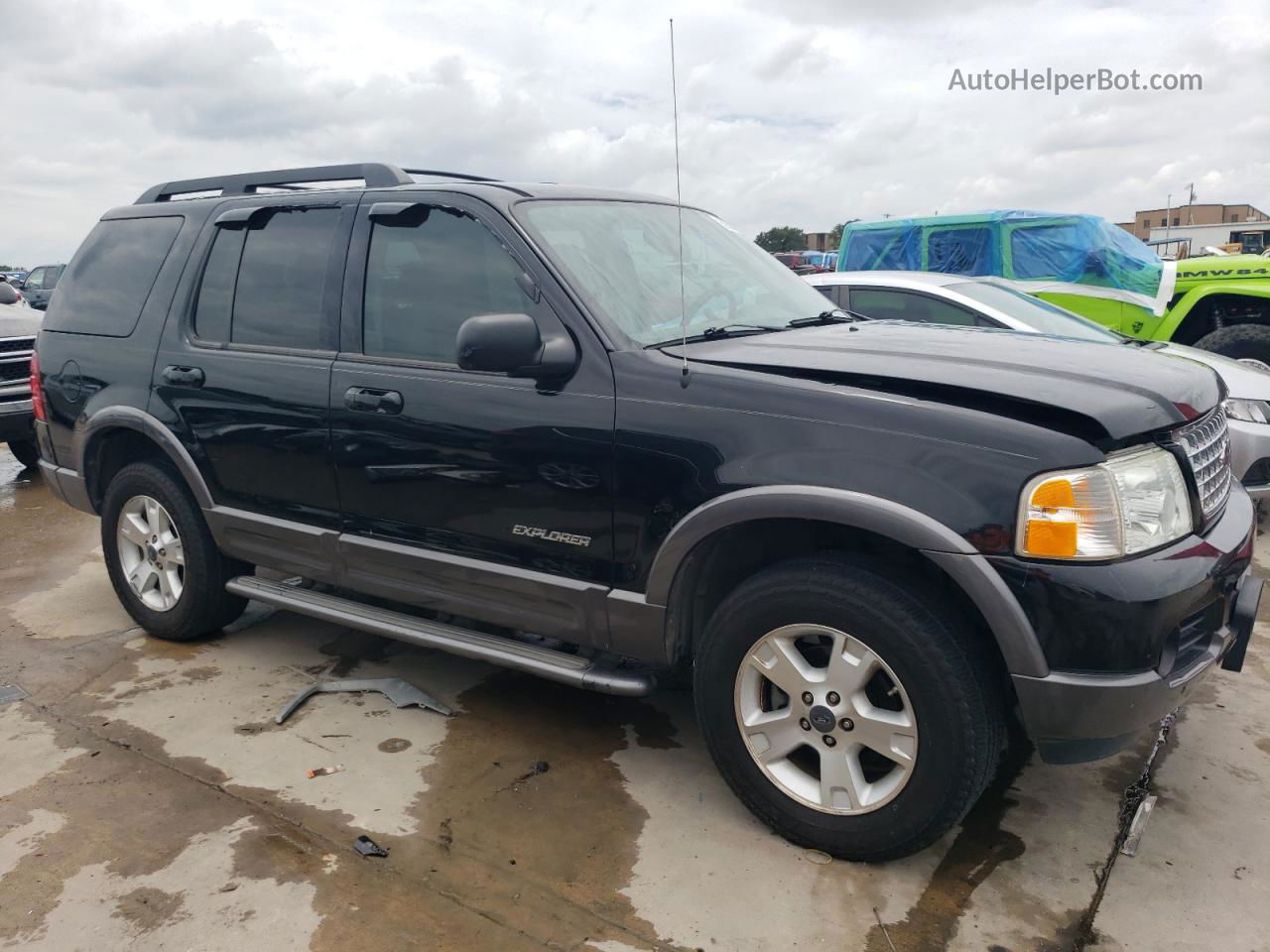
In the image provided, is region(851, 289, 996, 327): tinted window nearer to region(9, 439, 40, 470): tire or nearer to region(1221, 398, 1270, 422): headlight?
region(1221, 398, 1270, 422): headlight

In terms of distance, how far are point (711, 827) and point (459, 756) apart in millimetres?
922

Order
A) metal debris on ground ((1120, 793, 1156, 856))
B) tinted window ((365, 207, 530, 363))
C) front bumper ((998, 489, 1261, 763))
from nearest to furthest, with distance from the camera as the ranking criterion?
front bumper ((998, 489, 1261, 763))
metal debris on ground ((1120, 793, 1156, 856))
tinted window ((365, 207, 530, 363))

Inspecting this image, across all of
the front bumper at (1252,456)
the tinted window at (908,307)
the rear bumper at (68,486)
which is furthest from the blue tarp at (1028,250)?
the rear bumper at (68,486)

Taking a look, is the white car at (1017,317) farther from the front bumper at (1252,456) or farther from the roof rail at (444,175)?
the roof rail at (444,175)

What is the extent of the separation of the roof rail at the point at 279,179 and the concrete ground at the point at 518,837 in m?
1.94

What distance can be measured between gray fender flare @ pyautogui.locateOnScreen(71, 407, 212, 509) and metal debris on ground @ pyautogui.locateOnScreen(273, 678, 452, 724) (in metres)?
0.87

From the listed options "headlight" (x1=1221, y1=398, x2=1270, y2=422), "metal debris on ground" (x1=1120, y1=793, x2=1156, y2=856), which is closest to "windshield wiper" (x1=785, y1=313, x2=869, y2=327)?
"metal debris on ground" (x1=1120, y1=793, x2=1156, y2=856)

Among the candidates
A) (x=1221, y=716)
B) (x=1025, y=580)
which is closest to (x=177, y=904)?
(x=1025, y=580)

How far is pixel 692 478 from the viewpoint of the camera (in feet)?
9.20

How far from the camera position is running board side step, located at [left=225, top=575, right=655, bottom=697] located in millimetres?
3059

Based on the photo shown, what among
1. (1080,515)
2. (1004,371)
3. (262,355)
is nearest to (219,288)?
(262,355)

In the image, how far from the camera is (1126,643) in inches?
93.3

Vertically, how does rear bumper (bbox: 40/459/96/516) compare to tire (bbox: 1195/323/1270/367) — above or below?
below

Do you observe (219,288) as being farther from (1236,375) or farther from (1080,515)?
(1236,375)
